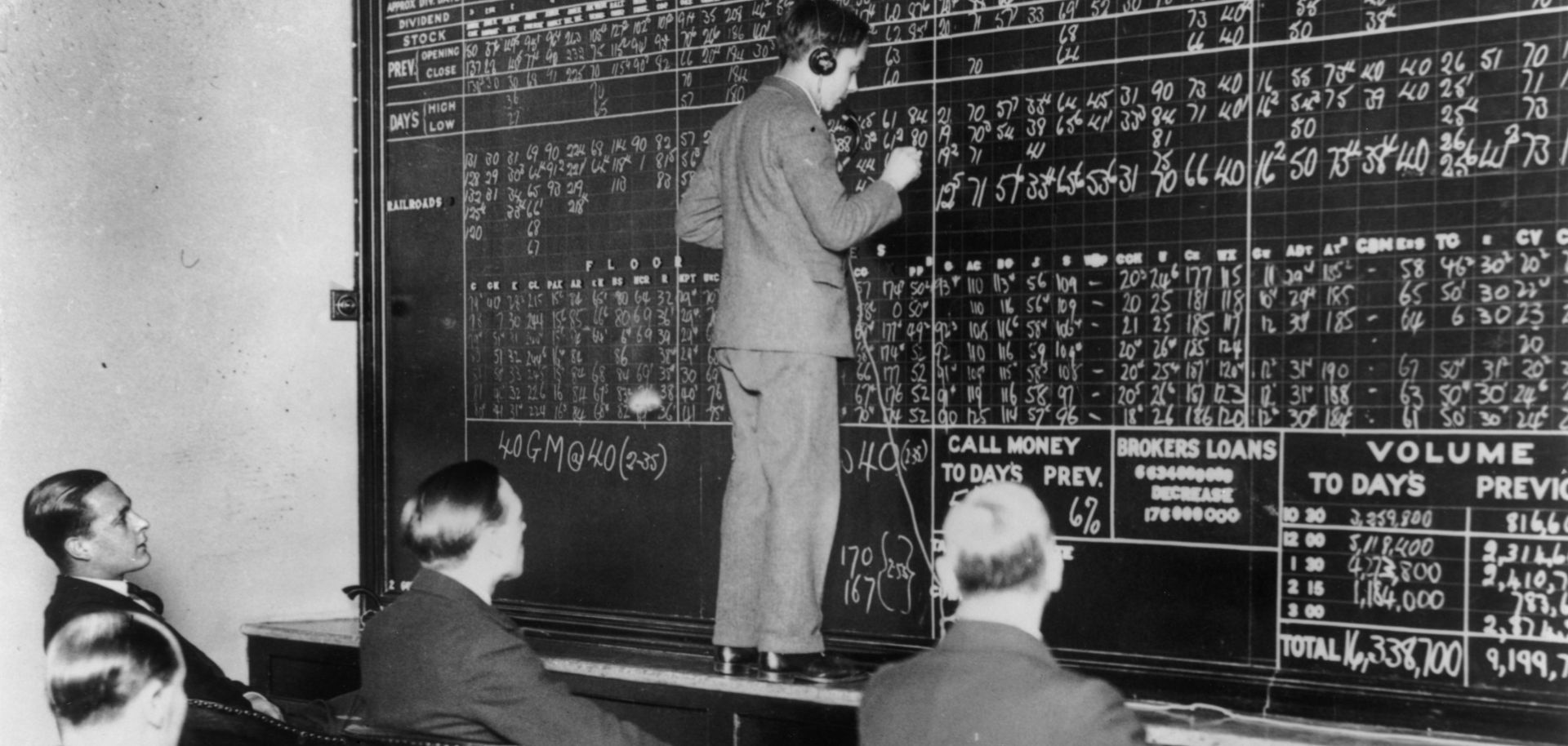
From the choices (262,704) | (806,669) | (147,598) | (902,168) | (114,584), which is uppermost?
(902,168)

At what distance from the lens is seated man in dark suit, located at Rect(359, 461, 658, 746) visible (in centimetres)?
269

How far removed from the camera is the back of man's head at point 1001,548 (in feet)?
7.11

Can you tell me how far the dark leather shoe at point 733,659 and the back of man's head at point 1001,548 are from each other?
181 cm

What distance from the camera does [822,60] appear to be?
3.63m

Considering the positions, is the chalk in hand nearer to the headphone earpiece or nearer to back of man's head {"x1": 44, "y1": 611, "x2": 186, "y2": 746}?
the headphone earpiece

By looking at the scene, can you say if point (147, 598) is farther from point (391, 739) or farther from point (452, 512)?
point (391, 739)

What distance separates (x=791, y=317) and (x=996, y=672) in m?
1.74

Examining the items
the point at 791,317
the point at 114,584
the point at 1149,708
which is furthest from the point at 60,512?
the point at 1149,708

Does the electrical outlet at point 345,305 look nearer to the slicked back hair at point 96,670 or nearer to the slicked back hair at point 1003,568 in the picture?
the slicked back hair at point 96,670

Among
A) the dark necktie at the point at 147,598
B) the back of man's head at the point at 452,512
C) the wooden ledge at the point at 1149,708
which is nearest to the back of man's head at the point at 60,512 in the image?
the dark necktie at the point at 147,598

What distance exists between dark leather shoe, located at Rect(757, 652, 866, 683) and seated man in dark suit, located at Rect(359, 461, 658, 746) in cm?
97

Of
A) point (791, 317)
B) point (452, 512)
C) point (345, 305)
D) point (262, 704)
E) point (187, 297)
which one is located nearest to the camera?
point (452, 512)

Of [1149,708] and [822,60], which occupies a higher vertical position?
[822,60]

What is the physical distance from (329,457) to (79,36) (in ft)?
5.38
